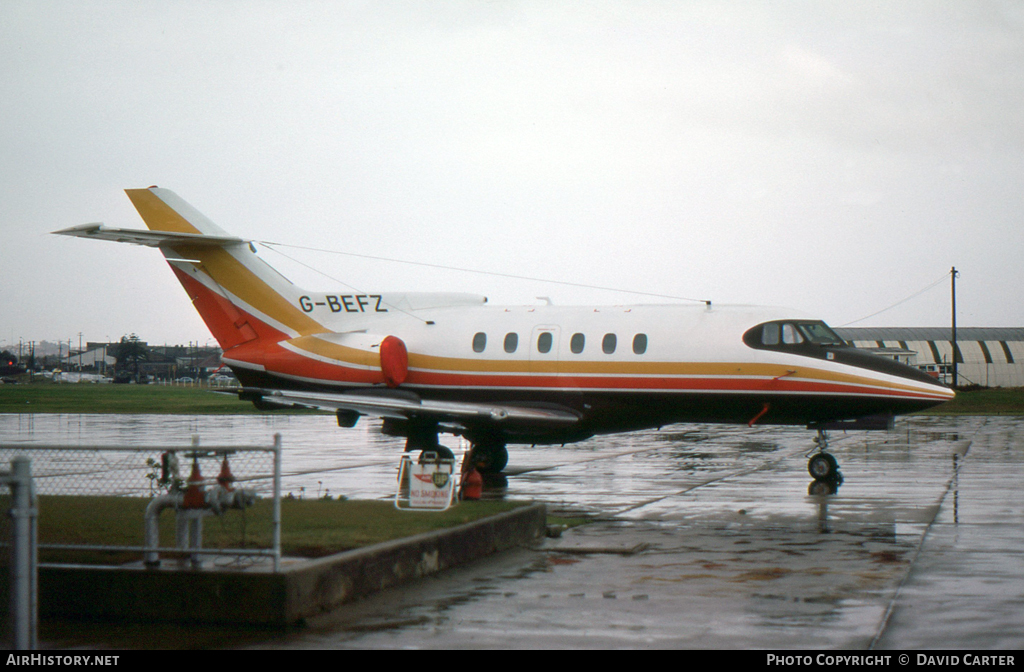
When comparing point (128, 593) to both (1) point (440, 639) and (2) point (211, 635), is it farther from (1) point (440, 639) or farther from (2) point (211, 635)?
(1) point (440, 639)

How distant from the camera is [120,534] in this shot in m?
9.88

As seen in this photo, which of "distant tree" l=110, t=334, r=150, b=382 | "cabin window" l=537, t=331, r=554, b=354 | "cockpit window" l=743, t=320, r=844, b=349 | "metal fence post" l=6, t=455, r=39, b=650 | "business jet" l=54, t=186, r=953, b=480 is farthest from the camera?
"distant tree" l=110, t=334, r=150, b=382

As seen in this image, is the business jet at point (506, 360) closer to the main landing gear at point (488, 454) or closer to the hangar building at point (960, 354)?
the main landing gear at point (488, 454)

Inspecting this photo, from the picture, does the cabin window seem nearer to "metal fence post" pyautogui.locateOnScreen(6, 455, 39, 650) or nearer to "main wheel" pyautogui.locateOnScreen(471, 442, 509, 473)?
"main wheel" pyautogui.locateOnScreen(471, 442, 509, 473)

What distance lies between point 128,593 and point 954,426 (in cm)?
3235

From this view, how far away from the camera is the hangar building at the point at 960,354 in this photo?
3474 inches

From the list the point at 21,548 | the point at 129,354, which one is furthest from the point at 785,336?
the point at 129,354

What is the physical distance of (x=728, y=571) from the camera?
999 centimetres

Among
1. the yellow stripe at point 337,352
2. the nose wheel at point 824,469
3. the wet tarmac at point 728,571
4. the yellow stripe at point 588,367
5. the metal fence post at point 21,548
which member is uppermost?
the yellow stripe at point 337,352

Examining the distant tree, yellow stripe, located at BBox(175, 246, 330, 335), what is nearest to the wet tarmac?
yellow stripe, located at BBox(175, 246, 330, 335)

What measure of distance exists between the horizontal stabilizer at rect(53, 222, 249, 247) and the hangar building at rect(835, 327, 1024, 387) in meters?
67.6

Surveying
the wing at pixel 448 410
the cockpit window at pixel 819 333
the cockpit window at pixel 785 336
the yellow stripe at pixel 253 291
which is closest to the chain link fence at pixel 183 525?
the wing at pixel 448 410

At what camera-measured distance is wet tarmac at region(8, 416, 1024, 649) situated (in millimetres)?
7457

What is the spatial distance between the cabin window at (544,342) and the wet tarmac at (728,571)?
240 cm
